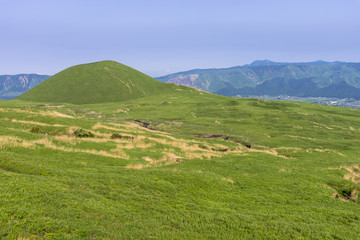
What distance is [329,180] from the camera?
97.6 ft

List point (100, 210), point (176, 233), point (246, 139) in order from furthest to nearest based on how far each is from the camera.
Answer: point (246, 139)
point (100, 210)
point (176, 233)

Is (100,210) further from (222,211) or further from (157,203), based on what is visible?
(222,211)

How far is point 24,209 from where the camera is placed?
12531mm

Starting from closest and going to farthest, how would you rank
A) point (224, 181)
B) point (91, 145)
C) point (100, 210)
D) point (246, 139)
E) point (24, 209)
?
point (24, 209) < point (100, 210) < point (224, 181) < point (91, 145) < point (246, 139)

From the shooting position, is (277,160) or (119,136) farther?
(119,136)

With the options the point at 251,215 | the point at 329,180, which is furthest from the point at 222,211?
the point at 329,180

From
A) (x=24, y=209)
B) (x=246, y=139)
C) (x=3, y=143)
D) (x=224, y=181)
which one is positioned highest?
(x=3, y=143)

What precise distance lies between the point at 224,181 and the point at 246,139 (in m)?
51.2

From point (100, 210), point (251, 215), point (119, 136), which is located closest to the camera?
point (100, 210)

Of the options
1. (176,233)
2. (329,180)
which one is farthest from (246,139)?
(176,233)

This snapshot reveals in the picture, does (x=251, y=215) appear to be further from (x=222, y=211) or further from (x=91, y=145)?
(x=91, y=145)

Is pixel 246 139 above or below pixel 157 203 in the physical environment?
below

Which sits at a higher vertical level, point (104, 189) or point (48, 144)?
point (48, 144)

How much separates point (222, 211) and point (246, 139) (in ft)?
194
